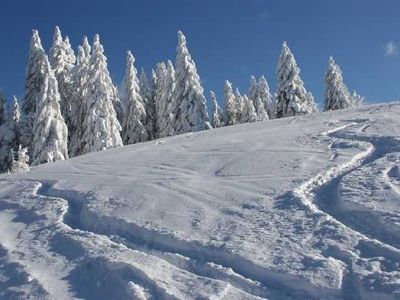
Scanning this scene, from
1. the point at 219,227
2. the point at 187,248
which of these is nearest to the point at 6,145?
the point at 219,227

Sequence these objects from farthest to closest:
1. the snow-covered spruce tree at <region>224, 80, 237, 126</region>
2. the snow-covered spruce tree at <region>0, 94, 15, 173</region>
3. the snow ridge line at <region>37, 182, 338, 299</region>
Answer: the snow-covered spruce tree at <region>224, 80, 237, 126</region> → the snow-covered spruce tree at <region>0, 94, 15, 173</region> → the snow ridge line at <region>37, 182, 338, 299</region>

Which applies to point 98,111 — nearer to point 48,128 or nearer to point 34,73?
point 48,128

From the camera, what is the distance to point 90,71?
3350 cm

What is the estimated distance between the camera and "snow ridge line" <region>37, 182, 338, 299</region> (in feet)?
15.8

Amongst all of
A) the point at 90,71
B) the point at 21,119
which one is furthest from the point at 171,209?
the point at 21,119

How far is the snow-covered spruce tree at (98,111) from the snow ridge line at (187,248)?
77.1 feet

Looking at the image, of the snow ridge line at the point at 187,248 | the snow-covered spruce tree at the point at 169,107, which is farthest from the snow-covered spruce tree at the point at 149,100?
the snow ridge line at the point at 187,248

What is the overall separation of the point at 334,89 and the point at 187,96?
572 inches

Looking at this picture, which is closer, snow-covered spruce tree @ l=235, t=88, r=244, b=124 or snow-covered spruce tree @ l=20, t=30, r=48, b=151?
snow-covered spruce tree @ l=20, t=30, r=48, b=151

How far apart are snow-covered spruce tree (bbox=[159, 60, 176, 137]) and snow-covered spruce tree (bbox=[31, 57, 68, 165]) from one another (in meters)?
10.0

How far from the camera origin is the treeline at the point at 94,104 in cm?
3055

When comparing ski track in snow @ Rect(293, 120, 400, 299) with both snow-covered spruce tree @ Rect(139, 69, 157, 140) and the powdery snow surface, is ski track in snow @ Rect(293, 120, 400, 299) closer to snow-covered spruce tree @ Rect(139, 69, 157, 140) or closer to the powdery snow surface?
the powdery snow surface

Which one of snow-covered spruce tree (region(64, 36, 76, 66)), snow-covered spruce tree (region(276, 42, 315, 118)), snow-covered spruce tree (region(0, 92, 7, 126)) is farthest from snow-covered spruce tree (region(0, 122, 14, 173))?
snow-covered spruce tree (region(276, 42, 315, 118))

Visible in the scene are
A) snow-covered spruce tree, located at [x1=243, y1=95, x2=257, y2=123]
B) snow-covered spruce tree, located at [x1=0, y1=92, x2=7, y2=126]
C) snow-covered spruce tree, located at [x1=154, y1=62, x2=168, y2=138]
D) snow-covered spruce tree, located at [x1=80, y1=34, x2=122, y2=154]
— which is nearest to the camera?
snow-covered spruce tree, located at [x1=80, y1=34, x2=122, y2=154]
